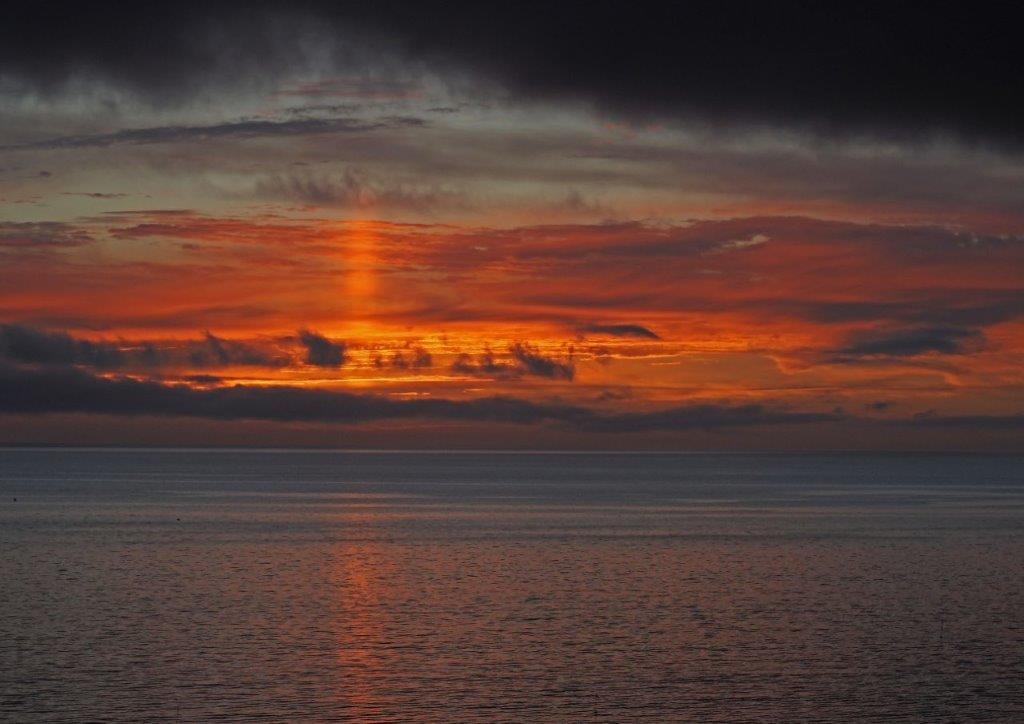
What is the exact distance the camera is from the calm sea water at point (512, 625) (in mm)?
43781

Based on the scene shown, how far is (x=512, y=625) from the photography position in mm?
59344

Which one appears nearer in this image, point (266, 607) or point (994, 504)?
point (266, 607)

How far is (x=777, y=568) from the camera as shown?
3305 inches

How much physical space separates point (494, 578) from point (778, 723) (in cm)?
3825

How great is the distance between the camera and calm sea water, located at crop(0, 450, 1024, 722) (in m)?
43.8

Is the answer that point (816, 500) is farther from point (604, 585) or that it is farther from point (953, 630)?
point (953, 630)

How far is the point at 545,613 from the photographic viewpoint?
6306 centimetres

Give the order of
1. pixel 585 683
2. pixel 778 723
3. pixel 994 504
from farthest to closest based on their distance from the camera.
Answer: pixel 994 504
pixel 585 683
pixel 778 723

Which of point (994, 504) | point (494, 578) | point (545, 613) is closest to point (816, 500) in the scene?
point (994, 504)

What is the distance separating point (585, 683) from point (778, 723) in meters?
8.00

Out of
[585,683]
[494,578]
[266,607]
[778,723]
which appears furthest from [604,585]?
[778,723]

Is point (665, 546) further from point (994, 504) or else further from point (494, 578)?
point (994, 504)

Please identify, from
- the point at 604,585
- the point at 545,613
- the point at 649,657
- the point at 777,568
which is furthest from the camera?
the point at 777,568

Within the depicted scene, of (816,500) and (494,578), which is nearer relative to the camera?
(494,578)
